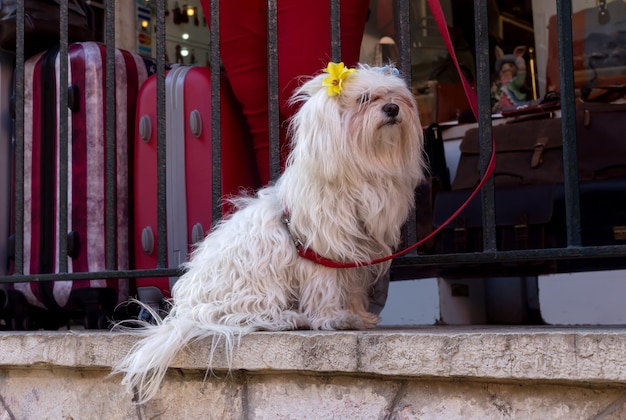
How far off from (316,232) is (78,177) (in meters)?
1.39

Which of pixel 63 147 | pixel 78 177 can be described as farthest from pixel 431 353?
pixel 78 177

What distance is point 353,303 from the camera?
2508 millimetres

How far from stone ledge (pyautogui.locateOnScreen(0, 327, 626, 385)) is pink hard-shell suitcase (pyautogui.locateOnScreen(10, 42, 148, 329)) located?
0.71 m

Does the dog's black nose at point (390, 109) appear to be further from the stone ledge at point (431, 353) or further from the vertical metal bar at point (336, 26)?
the stone ledge at point (431, 353)

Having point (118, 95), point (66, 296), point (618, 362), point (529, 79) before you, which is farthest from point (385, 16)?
point (618, 362)

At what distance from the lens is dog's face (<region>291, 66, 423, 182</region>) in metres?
2.30

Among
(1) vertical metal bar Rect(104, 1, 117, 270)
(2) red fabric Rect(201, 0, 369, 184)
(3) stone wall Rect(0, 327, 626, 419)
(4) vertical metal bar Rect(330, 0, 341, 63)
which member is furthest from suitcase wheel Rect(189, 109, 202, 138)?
(3) stone wall Rect(0, 327, 626, 419)

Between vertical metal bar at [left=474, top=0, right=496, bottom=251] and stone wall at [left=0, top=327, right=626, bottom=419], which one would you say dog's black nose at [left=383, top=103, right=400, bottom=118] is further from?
stone wall at [left=0, top=327, right=626, bottom=419]

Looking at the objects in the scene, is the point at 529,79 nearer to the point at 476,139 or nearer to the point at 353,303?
the point at 476,139

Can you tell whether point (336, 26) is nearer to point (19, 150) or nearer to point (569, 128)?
point (569, 128)

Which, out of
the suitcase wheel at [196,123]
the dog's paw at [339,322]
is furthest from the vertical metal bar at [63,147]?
the dog's paw at [339,322]

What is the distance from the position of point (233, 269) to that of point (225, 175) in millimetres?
695

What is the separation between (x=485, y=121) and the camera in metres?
2.40

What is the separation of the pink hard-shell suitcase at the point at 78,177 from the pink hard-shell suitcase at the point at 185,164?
14cm
